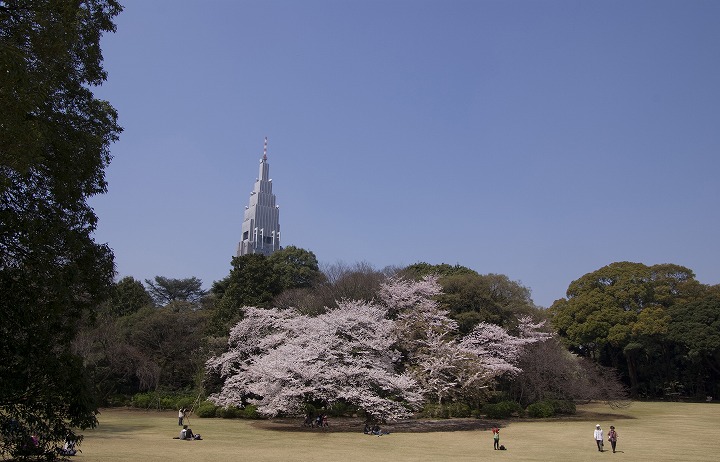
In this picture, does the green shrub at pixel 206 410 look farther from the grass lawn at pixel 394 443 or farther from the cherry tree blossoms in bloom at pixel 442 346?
the cherry tree blossoms in bloom at pixel 442 346

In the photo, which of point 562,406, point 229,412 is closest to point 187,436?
point 229,412

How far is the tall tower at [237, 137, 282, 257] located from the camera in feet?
380

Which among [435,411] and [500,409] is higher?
[500,409]

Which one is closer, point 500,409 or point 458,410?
point 500,409

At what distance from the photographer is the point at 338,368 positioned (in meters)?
24.4

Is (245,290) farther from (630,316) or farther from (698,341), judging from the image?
(698,341)

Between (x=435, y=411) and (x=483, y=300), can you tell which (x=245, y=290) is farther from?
(x=483, y=300)

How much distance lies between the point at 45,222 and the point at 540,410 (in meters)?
29.6

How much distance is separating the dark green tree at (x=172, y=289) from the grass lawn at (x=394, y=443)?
139 ft

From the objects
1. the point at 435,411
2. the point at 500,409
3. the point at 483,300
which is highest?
the point at 483,300

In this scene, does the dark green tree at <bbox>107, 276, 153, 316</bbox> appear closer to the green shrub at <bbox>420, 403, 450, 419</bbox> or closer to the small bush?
the small bush

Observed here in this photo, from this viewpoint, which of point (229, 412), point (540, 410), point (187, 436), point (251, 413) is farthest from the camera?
point (540, 410)

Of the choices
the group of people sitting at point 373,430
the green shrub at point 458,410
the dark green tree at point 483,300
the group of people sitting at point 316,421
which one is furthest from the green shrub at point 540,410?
the group of people sitting at point 316,421

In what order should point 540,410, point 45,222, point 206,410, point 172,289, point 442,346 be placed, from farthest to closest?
point 172,289 → point 540,410 → point 206,410 → point 442,346 → point 45,222
